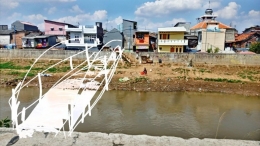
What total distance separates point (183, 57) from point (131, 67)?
6539mm

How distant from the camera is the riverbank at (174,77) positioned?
2048 cm

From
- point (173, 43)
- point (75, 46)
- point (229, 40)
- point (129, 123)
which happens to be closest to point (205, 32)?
point (173, 43)

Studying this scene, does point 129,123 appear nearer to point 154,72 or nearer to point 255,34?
point 154,72

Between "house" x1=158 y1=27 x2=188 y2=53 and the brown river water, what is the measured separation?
503 inches

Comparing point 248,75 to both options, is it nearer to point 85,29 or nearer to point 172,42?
point 172,42

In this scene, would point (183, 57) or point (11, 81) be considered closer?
point (11, 81)

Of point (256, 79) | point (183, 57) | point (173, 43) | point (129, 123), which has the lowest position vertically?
point (129, 123)

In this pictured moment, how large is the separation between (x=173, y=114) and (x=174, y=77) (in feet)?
29.1

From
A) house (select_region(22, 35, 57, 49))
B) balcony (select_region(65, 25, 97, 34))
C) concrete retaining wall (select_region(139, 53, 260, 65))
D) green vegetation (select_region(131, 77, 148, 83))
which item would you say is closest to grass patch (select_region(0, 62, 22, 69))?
house (select_region(22, 35, 57, 49))

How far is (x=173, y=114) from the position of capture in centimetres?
1443

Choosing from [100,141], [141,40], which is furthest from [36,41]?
[100,141]

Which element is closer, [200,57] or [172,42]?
[200,57]

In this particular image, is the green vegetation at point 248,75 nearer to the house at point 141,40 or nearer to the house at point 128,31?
the house at point 141,40

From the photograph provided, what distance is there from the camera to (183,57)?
2733 cm
